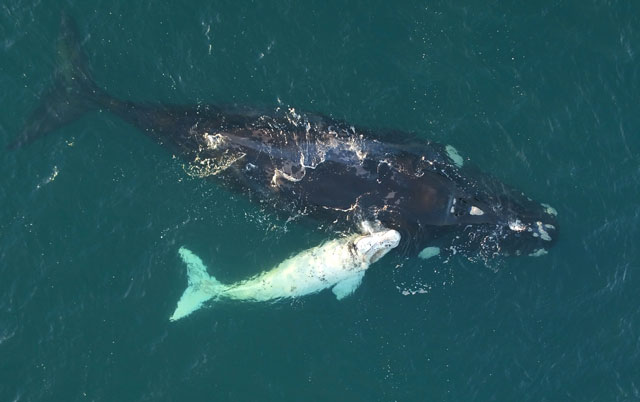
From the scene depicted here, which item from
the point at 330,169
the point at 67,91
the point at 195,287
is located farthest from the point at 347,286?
the point at 67,91

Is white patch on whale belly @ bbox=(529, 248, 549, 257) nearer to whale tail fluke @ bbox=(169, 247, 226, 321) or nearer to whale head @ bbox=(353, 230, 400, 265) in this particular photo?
whale head @ bbox=(353, 230, 400, 265)

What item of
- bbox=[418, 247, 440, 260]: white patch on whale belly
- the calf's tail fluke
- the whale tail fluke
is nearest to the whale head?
bbox=[418, 247, 440, 260]: white patch on whale belly

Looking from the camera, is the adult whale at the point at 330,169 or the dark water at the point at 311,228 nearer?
the dark water at the point at 311,228

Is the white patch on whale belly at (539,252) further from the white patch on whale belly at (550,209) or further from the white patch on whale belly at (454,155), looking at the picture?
the white patch on whale belly at (454,155)

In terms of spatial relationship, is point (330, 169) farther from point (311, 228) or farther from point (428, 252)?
point (428, 252)

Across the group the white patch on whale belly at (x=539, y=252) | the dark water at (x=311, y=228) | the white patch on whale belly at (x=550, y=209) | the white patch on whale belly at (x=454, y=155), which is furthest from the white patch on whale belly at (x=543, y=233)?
the white patch on whale belly at (x=454, y=155)

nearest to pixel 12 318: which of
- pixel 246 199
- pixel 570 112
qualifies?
pixel 246 199

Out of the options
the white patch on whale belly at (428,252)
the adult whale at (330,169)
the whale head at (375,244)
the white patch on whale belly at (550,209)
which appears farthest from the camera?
the white patch on whale belly at (550,209)
